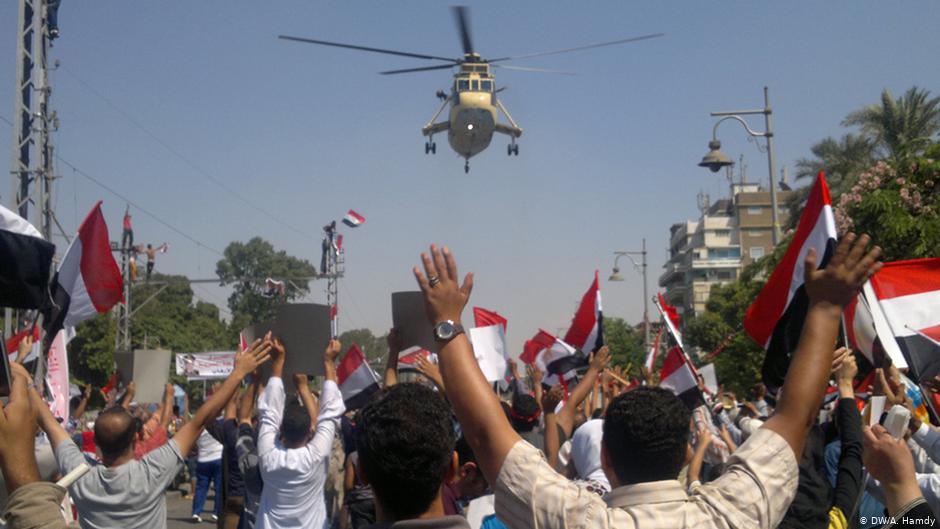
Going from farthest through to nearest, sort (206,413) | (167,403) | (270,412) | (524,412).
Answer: (167,403), (524,412), (270,412), (206,413)

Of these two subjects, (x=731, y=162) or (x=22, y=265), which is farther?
(x=731, y=162)

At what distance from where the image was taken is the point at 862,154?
3794 cm

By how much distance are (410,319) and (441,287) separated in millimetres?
3742

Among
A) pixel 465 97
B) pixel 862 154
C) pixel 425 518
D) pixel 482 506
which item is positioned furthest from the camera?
pixel 862 154

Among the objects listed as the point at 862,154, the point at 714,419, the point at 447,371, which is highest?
the point at 862,154

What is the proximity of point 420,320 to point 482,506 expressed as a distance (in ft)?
7.09

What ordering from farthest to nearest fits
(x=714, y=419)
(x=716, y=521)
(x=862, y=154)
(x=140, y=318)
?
1. (x=140, y=318)
2. (x=862, y=154)
3. (x=714, y=419)
4. (x=716, y=521)

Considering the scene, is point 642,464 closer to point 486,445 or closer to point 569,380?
point 486,445

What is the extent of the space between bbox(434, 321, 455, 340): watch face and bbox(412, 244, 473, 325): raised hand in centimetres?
2

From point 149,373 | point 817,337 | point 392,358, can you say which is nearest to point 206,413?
point 392,358

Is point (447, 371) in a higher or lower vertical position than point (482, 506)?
higher

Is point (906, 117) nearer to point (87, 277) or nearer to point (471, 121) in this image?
point (471, 121)

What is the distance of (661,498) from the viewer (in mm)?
2668

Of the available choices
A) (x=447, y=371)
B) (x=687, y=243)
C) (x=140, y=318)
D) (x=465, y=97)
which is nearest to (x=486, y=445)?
(x=447, y=371)
